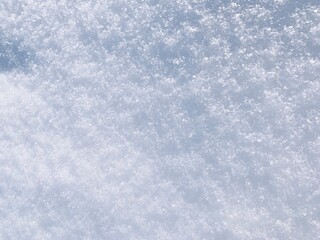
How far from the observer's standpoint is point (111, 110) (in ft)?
3.05

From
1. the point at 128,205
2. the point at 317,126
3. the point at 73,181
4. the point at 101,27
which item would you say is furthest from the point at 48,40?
the point at 317,126

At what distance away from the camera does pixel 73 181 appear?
0.94 m

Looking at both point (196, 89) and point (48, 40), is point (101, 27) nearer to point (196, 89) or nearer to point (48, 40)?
point (48, 40)

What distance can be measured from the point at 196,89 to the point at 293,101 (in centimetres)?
24

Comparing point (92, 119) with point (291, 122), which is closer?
point (291, 122)

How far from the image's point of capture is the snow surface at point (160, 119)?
2.70 ft

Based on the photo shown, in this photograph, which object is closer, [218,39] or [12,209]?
[218,39]

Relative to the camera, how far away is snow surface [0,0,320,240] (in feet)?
2.70

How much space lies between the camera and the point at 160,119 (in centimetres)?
90

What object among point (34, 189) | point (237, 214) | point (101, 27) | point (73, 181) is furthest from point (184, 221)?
point (101, 27)

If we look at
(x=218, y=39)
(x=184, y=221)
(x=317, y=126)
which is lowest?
(x=184, y=221)

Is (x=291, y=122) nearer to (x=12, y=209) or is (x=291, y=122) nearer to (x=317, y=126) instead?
(x=317, y=126)

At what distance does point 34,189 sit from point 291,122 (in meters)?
0.71

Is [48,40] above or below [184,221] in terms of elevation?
above
